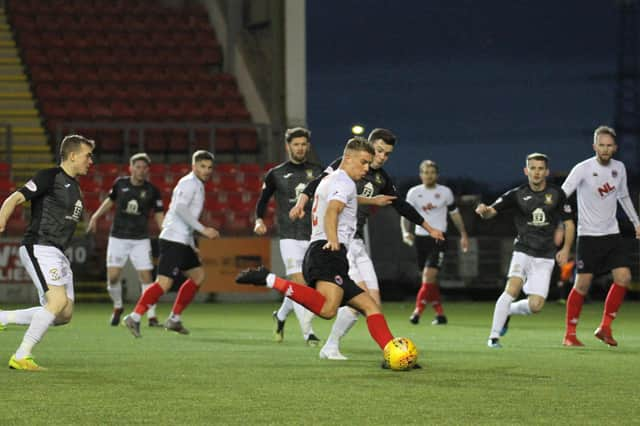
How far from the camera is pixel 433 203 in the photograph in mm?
18266

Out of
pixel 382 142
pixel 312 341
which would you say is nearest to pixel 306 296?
pixel 382 142

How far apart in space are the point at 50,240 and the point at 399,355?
113 inches

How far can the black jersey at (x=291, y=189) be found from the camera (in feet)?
43.1

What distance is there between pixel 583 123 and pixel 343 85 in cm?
1014

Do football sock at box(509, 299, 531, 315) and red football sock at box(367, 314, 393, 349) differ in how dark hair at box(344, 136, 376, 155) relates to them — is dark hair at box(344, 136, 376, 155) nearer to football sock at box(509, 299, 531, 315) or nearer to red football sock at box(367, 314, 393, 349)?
red football sock at box(367, 314, 393, 349)

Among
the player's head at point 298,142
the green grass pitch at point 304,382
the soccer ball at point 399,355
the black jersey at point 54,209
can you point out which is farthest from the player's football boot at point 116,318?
the soccer ball at point 399,355

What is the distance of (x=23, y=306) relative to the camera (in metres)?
21.5

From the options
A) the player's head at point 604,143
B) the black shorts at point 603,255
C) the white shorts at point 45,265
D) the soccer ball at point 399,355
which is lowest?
the soccer ball at point 399,355

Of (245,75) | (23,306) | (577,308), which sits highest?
(245,75)

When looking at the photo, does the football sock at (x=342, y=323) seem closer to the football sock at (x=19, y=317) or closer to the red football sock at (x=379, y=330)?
the red football sock at (x=379, y=330)

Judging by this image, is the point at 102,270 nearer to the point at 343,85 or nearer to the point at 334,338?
the point at 334,338

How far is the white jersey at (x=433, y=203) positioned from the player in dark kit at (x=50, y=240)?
862 cm

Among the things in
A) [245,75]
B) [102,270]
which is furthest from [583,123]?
[102,270]

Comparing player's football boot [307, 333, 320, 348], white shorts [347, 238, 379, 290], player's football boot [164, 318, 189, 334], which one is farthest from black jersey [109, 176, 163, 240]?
white shorts [347, 238, 379, 290]
